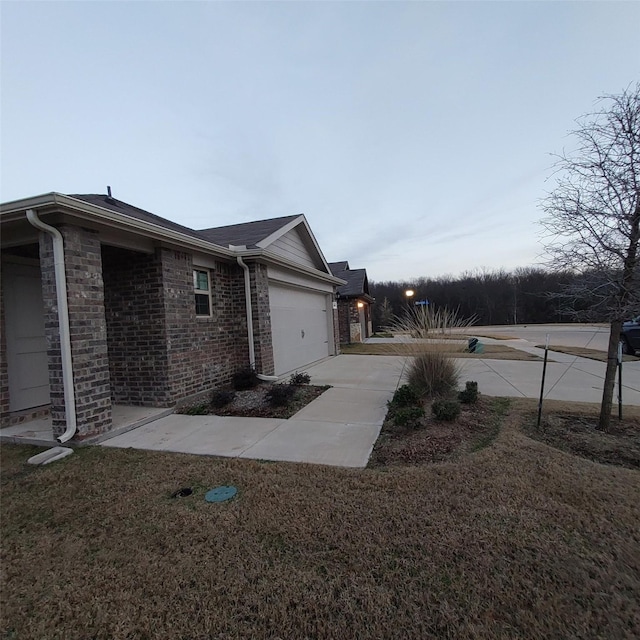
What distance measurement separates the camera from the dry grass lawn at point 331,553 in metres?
1.61

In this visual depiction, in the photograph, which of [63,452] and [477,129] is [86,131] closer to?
[63,452]

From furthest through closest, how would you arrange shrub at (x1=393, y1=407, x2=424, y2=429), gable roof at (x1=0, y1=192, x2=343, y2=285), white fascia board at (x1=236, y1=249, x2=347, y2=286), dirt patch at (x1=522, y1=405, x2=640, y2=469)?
white fascia board at (x1=236, y1=249, x2=347, y2=286), shrub at (x1=393, y1=407, x2=424, y2=429), gable roof at (x1=0, y1=192, x2=343, y2=285), dirt patch at (x1=522, y1=405, x2=640, y2=469)

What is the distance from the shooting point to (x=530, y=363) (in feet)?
32.2

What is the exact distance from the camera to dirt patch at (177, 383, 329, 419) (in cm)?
525

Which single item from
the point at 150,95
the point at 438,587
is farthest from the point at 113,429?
the point at 150,95

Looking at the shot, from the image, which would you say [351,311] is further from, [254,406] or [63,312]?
[63,312]

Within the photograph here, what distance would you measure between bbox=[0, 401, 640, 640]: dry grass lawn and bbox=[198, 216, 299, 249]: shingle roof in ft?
17.8

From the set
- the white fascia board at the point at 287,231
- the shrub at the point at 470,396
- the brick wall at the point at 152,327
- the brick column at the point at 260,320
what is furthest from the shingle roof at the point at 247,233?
the shrub at the point at 470,396

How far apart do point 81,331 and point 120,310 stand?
5.16 feet

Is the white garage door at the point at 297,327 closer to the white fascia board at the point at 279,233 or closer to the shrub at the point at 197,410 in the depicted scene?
the white fascia board at the point at 279,233

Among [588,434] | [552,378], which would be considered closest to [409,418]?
[588,434]

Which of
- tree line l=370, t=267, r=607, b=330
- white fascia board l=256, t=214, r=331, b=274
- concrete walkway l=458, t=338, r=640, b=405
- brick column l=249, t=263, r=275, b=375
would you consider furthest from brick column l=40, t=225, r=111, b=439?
tree line l=370, t=267, r=607, b=330

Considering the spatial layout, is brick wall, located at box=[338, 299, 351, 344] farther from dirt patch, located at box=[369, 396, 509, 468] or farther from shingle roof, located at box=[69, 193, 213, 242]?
dirt patch, located at box=[369, 396, 509, 468]

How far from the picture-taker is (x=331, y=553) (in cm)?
206
